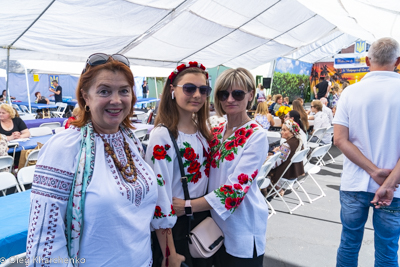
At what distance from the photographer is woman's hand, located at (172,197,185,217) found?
132 cm

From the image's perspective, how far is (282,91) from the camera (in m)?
17.2

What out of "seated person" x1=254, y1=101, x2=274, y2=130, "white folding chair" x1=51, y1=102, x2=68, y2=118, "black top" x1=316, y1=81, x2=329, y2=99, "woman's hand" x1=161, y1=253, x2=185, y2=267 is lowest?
"white folding chair" x1=51, y1=102, x2=68, y2=118

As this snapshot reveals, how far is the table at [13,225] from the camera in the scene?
1675mm

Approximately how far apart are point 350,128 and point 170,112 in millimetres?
1341

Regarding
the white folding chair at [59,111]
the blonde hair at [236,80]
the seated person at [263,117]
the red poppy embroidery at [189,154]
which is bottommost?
the white folding chair at [59,111]

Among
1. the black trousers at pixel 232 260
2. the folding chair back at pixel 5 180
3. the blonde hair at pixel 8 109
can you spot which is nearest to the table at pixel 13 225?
the folding chair back at pixel 5 180

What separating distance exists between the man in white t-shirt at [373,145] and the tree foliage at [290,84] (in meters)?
14.7

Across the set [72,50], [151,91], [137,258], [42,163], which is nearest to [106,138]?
[42,163]

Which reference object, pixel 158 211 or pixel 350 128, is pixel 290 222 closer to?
pixel 350 128

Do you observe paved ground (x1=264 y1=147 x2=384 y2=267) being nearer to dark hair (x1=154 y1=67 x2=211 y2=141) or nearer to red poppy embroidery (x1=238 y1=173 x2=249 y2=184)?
red poppy embroidery (x1=238 y1=173 x2=249 y2=184)

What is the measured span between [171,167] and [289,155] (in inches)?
119

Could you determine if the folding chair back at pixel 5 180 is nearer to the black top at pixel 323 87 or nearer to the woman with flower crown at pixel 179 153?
the woman with flower crown at pixel 179 153

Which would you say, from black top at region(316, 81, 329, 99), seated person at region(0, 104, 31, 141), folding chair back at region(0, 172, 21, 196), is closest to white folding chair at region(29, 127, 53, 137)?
seated person at region(0, 104, 31, 141)

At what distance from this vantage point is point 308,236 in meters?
3.21
